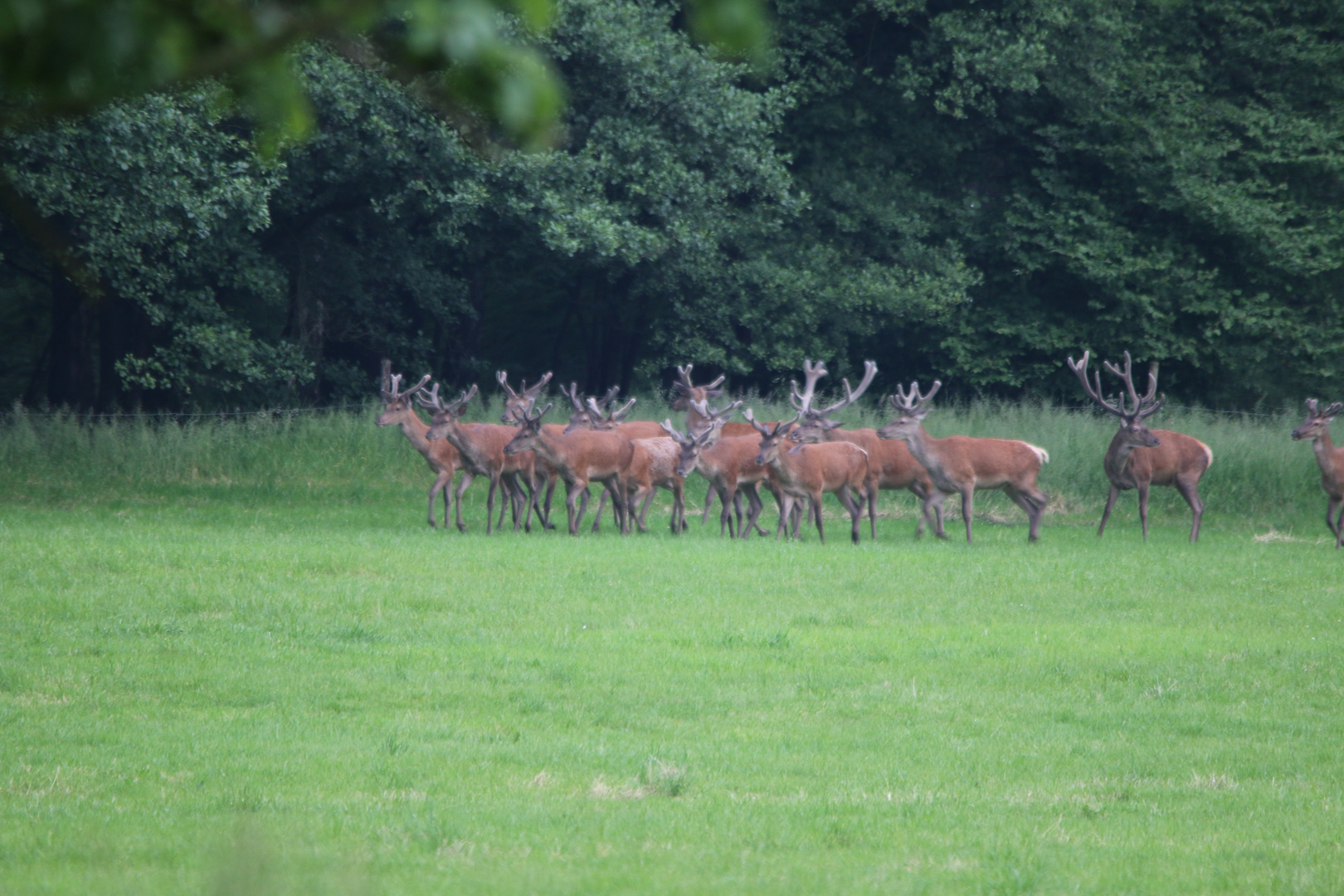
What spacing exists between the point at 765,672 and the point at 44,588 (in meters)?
5.75

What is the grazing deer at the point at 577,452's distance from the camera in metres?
17.8

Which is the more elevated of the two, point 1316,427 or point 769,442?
point 1316,427

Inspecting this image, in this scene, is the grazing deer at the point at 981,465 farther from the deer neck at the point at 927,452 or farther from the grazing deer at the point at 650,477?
the grazing deer at the point at 650,477

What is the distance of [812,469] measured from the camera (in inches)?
699

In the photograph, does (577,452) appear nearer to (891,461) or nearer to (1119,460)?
(891,461)

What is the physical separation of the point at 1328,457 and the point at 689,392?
30.2ft

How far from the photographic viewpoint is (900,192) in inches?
1129

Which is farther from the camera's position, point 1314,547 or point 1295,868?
point 1314,547

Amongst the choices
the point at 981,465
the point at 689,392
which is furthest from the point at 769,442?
the point at 689,392

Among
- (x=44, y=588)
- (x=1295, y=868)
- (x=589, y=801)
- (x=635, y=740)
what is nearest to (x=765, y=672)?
(x=635, y=740)

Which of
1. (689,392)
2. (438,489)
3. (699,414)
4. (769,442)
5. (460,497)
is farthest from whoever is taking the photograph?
(689,392)

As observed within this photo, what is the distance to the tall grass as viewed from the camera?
20.0m

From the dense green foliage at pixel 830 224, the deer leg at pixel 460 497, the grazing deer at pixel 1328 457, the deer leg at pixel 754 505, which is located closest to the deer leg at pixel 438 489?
the deer leg at pixel 460 497

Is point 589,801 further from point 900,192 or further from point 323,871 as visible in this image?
point 900,192
